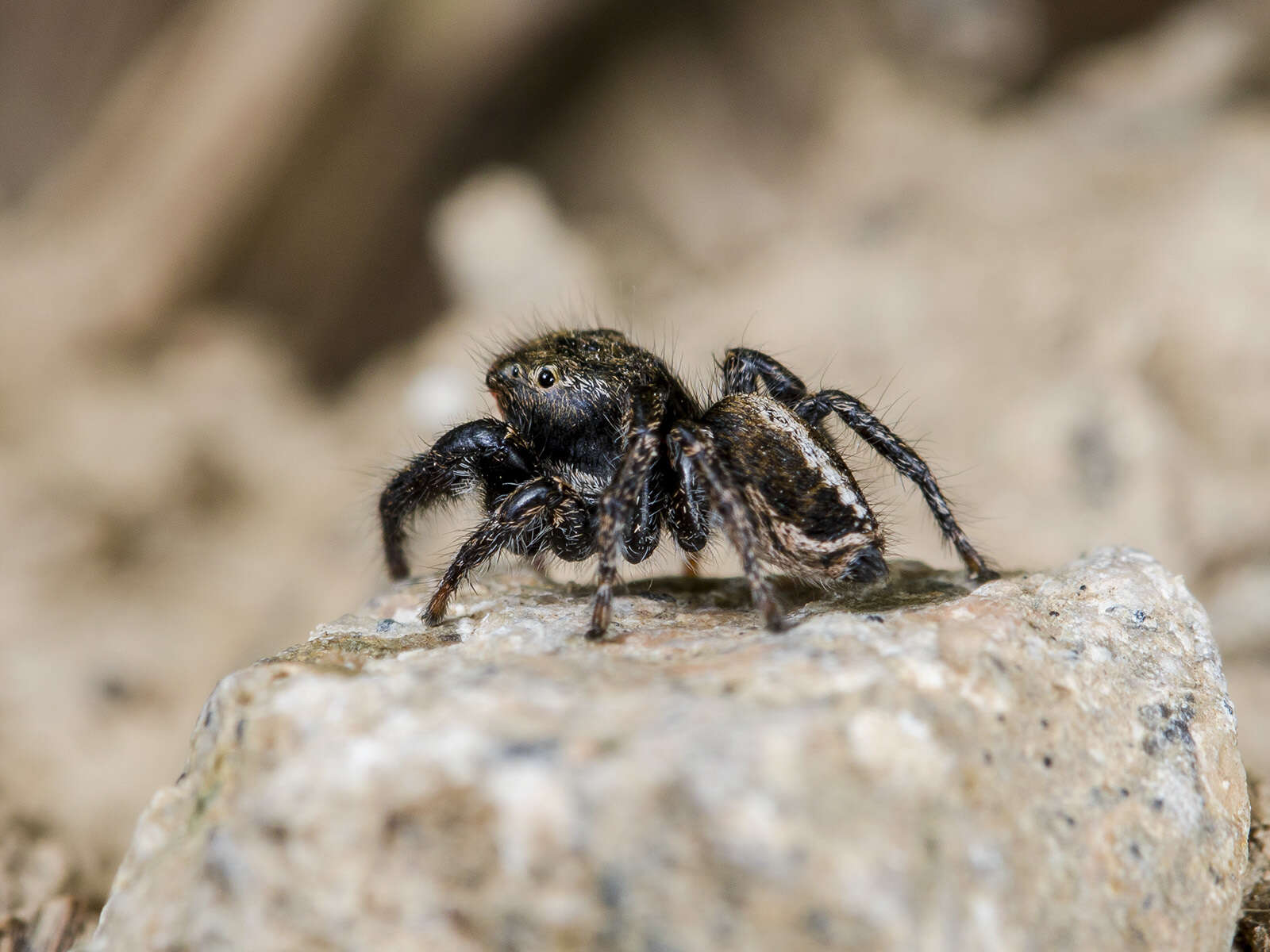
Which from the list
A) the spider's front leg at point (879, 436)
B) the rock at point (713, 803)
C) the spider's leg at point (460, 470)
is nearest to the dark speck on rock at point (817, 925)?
the rock at point (713, 803)

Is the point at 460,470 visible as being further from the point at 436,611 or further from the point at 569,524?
the point at 436,611

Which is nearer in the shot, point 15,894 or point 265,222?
point 15,894

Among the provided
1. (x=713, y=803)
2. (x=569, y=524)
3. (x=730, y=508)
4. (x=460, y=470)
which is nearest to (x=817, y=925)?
(x=713, y=803)

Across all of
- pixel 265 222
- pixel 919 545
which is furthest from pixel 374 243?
pixel 919 545

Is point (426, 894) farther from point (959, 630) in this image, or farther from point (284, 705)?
point (959, 630)

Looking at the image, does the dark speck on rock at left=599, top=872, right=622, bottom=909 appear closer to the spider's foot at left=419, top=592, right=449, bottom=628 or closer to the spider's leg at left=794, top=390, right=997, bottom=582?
the spider's foot at left=419, top=592, right=449, bottom=628
